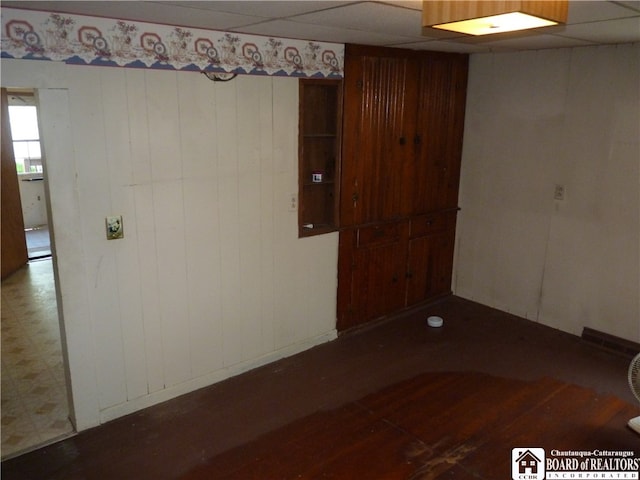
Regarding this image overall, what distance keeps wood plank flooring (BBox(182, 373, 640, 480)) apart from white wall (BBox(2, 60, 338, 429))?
0.83 metres

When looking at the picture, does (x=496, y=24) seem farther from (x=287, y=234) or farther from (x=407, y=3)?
(x=287, y=234)

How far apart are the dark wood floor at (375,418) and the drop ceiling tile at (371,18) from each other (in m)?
2.29

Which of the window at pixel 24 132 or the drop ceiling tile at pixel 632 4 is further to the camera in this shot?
the window at pixel 24 132

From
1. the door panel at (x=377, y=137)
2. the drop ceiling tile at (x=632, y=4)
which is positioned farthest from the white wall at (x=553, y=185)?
the drop ceiling tile at (x=632, y=4)

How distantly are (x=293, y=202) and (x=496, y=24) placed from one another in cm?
207

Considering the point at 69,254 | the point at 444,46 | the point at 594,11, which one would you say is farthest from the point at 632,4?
the point at 69,254

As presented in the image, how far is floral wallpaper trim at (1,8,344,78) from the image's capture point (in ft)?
7.84

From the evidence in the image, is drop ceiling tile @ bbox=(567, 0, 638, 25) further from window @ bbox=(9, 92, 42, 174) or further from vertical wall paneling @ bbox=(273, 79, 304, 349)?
window @ bbox=(9, 92, 42, 174)

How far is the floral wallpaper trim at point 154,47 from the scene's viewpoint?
2389 millimetres

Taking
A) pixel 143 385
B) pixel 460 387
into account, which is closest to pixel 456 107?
pixel 460 387

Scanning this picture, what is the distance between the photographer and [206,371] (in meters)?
3.41

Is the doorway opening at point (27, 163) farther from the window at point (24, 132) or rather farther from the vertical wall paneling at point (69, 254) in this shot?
the vertical wall paneling at point (69, 254)

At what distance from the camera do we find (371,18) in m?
2.58

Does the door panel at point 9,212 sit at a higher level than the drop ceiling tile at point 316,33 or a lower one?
lower
